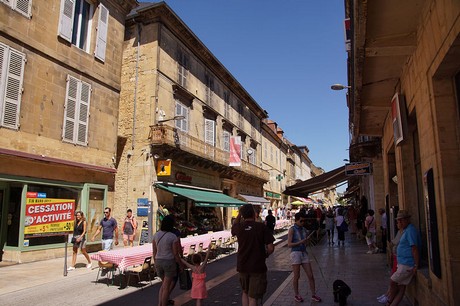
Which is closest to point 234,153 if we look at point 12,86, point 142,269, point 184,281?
point 12,86

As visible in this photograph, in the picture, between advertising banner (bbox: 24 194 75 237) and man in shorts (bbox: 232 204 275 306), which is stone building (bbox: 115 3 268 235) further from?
man in shorts (bbox: 232 204 275 306)

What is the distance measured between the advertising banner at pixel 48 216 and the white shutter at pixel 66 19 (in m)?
5.74

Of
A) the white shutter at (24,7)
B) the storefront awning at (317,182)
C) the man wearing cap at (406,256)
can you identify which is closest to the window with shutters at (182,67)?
the storefront awning at (317,182)

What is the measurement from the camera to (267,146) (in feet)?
128

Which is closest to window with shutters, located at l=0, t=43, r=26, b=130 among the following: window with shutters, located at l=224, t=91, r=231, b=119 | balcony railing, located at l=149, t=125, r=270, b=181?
balcony railing, located at l=149, t=125, r=270, b=181

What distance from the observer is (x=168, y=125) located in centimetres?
1822

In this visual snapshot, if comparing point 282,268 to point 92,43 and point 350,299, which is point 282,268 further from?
point 92,43

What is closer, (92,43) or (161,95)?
(92,43)

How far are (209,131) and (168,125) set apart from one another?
553 centimetres

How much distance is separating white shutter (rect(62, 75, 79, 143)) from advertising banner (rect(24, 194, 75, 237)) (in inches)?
92.1

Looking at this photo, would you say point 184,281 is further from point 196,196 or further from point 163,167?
point 196,196

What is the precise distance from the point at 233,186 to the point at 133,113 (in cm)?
1150

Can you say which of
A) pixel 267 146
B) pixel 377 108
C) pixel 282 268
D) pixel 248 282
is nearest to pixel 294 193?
pixel 282 268

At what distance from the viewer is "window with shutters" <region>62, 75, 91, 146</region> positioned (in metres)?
12.9
